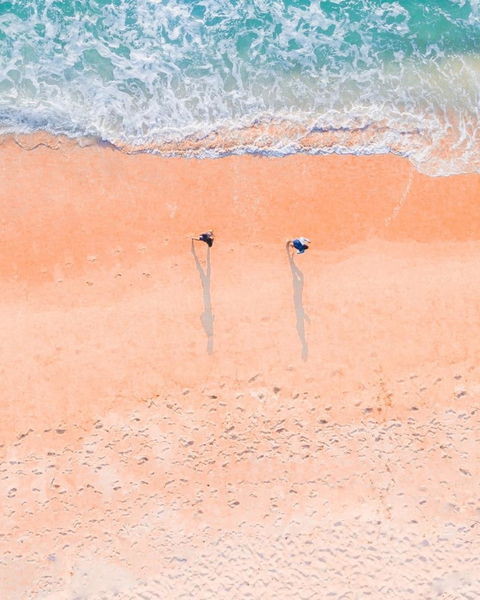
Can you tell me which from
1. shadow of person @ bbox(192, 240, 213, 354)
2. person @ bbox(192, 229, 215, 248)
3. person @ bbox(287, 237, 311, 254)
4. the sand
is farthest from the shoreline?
shadow of person @ bbox(192, 240, 213, 354)

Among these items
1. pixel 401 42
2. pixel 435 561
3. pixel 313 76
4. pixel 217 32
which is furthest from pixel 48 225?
pixel 435 561

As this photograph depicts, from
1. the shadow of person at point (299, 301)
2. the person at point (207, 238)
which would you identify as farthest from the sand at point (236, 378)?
the person at point (207, 238)

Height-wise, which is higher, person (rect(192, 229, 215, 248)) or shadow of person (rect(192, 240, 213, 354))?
person (rect(192, 229, 215, 248))

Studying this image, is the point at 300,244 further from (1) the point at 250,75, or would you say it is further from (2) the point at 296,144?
(1) the point at 250,75

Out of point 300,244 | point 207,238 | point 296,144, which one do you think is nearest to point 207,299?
point 207,238

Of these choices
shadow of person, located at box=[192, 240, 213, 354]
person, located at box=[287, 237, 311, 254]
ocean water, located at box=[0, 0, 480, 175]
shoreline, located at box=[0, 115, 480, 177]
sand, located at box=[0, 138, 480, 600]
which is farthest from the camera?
ocean water, located at box=[0, 0, 480, 175]

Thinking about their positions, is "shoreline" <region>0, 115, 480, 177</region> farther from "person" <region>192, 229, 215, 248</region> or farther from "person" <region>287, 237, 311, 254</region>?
"person" <region>287, 237, 311, 254</region>
